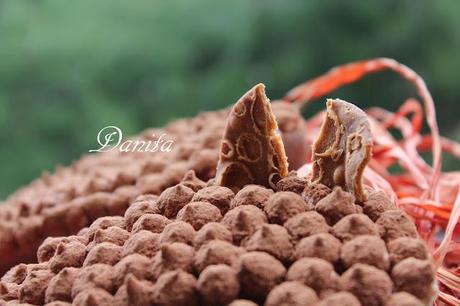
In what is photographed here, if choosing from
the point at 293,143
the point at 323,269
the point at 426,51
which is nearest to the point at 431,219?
the point at 293,143

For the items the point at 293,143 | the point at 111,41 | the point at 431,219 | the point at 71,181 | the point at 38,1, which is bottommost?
the point at 431,219

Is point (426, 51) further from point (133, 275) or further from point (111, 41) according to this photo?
point (133, 275)

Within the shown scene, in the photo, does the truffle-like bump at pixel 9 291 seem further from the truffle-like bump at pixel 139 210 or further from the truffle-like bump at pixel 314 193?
the truffle-like bump at pixel 314 193

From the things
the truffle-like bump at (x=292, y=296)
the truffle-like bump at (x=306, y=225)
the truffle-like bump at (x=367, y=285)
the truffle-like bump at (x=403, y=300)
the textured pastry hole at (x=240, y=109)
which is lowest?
the truffle-like bump at (x=403, y=300)

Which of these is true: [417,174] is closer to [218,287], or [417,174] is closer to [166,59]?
[218,287]

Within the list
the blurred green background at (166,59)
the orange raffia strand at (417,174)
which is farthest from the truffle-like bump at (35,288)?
the blurred green background at (166,59)

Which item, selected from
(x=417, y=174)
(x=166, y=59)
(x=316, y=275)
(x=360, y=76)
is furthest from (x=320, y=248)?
(x=166, y=59)
